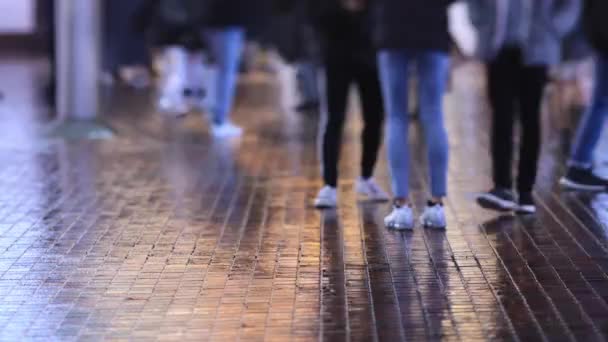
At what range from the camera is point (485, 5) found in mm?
7699

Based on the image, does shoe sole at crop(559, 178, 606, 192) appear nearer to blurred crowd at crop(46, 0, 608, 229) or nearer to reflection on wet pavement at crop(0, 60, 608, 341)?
blurred crowd at crop(46, 0, 608, 229)

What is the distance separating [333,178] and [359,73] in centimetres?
76

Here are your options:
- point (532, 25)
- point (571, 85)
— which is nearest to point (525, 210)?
point (532, 25)

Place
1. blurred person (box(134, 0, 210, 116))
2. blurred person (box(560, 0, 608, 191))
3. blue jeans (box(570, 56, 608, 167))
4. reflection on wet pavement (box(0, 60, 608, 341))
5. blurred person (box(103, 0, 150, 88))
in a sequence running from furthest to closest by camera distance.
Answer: blurred person (box(103, 0, 150, 88))
blurred person (box(134, 0, 210, 116))
blue jeans (box(570, 56, 608, 167))
blurred person (box(560, 0, 608, 191))
reflection on wet pavement (box(0, 60, 608, 341))

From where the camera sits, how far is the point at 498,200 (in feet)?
26.6

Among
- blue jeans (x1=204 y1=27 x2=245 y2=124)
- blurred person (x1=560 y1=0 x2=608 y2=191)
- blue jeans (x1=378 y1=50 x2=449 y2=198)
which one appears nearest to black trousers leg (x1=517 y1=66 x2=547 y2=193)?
blue jeans (x1=378 y1=50 x2=449 y2=198)

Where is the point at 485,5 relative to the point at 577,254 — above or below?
above

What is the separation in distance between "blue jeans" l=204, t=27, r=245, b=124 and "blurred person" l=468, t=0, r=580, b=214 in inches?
182

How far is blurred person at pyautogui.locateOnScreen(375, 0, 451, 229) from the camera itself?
23.6ft

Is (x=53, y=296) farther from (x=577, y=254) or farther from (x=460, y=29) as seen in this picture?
(x=460, y=29)

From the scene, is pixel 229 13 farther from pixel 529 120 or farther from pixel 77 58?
pixel 529 120

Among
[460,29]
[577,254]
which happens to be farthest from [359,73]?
[460,29]

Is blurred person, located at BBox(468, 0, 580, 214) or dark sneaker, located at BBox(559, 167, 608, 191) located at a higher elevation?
blurred person, located at BBox(468, 0, 580, 214)

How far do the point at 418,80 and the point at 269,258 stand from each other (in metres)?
1.42
